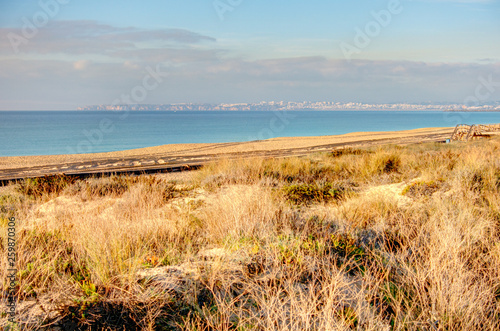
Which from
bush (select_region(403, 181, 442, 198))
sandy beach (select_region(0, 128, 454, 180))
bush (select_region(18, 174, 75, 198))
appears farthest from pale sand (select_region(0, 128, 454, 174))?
bush (select_region(403, 181, 442, 198))

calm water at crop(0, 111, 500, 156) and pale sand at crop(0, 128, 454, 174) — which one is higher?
calm water at crop(0, 111, 500, 156)

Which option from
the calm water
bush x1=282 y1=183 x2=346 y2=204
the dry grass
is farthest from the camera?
the calm water

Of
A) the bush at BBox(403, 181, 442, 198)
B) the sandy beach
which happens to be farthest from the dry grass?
the sandy beach

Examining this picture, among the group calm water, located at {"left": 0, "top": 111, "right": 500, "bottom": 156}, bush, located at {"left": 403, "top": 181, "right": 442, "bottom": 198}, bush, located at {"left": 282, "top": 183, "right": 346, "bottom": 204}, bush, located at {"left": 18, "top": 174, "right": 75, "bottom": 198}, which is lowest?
bush, located at {"left": 403, "top": 181, "right": 442, "bottom": 198}

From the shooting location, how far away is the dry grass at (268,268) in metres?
3.08

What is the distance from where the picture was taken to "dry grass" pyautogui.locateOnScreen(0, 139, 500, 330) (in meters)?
3.08

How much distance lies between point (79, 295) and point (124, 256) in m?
0.78

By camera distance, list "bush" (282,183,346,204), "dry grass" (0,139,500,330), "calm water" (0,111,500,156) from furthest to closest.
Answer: "calm water" (0,111,500,156) → "bush" (282,183,346,204) → "dry grass" (0,139,500,330)

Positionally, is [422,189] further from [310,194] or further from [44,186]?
[44,186]

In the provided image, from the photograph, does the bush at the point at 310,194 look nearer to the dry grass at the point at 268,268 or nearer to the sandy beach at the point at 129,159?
the dry grass at the point at 268,268

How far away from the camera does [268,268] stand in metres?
3.84

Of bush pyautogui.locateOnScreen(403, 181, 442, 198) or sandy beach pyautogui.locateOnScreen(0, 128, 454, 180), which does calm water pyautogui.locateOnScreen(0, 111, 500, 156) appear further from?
bush pyautogui.locateOnScreen(403, 181, 442, 198)

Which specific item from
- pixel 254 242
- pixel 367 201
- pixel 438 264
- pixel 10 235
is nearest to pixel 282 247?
pixel 254 242

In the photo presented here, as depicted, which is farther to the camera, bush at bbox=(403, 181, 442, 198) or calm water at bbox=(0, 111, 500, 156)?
calm water at bbox=(0, 111, 500, 156)
